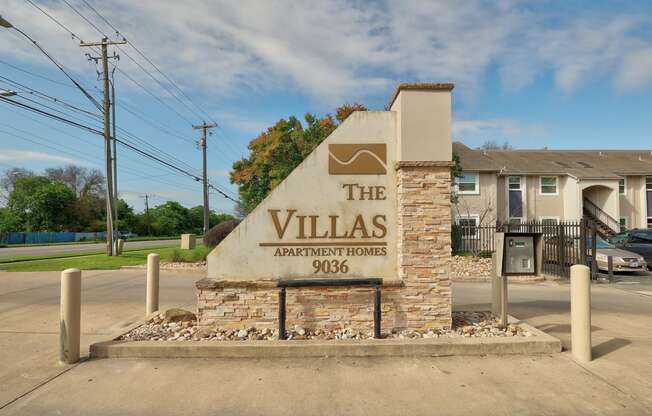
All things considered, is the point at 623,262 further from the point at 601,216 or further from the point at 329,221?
the point at 601,216

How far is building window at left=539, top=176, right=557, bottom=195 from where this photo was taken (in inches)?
1000

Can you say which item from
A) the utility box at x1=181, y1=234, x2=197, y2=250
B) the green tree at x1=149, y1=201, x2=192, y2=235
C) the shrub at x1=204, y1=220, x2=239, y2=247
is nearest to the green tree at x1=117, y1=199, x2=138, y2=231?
the green tree at x1=149, y1=201, x2=192, y2=235

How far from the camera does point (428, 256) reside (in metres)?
5.34

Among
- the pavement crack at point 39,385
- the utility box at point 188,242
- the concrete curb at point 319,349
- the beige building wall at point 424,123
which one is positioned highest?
the beige building wall at point 424,123

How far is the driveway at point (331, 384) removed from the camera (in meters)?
3.44

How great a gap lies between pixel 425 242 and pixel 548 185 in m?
24.9

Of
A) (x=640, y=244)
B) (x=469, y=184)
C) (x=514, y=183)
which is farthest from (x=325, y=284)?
(x=514, y=183)

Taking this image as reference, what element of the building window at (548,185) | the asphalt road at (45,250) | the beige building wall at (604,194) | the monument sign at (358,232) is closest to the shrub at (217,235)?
the asphalt road at (45,250)

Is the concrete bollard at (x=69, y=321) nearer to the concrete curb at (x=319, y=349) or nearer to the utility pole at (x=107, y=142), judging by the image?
the concrete curb at (x=319, y=349)

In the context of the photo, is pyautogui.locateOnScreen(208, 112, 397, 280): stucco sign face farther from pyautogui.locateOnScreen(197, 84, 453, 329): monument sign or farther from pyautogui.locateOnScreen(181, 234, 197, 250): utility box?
pyautogui.locateOnScreen(181, 234, 197, 250): utility box

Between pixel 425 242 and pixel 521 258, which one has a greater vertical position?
pixel 425 242

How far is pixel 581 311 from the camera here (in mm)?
4453

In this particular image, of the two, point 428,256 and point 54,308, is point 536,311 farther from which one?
point 54,308

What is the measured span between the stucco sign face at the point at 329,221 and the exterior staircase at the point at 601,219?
82.8ft
